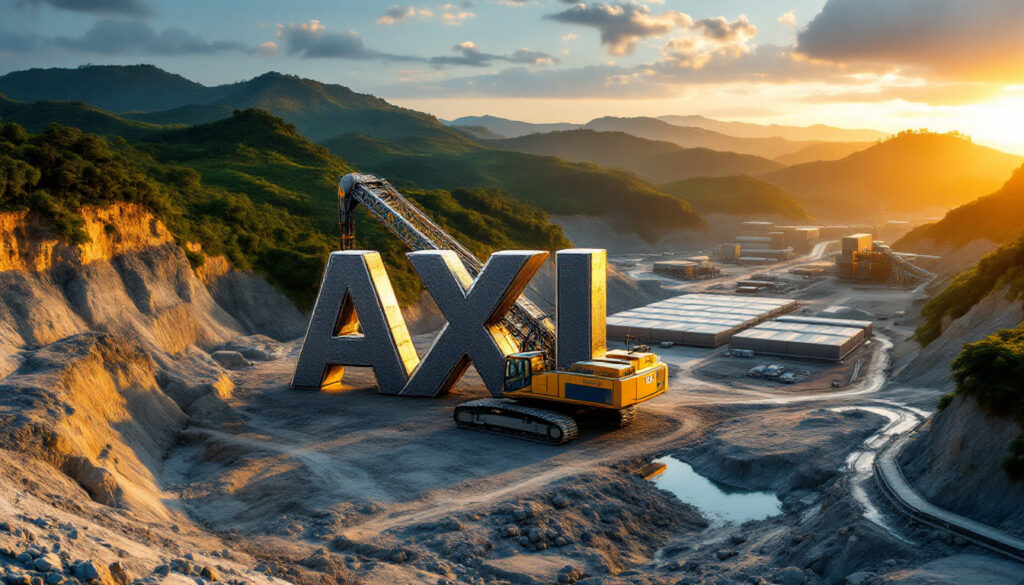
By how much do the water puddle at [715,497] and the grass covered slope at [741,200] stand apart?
15727 cm

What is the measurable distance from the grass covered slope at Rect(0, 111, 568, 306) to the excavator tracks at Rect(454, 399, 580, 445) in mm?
25778

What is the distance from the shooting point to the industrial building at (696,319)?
54.6 m

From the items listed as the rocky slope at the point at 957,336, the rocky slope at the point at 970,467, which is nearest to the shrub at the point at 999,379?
the rocky slope at the point at 970,467

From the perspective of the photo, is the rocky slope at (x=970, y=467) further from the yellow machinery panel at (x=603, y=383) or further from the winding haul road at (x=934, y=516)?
the yellow machinery panel at (x=603, y=383)

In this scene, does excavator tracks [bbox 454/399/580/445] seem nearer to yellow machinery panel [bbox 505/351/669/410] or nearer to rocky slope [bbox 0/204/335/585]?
yellow machinery panel [bbox 505/351/669/410]

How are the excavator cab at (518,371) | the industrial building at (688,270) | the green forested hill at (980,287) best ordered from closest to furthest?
the excavator cab at (518,371) → the green forested hill at (980,287) → the industrial building at (688,270)

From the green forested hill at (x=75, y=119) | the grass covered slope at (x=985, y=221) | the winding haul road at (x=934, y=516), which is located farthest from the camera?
the green forested hill at (x=75, y=119)

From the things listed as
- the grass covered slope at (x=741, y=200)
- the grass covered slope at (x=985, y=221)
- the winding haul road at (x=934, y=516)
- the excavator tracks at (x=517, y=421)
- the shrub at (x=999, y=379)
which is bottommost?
the excavator tracks at (x=517, y=421)

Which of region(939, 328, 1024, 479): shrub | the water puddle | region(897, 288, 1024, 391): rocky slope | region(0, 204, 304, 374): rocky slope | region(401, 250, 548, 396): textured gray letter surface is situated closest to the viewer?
region(939, 328, 1024, 479): shrub

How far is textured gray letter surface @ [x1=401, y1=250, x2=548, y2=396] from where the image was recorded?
33.5 m

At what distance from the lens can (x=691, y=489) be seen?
25.7m

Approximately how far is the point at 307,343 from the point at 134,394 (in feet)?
32.8

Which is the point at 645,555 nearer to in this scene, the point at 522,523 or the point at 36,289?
the point at 522,523

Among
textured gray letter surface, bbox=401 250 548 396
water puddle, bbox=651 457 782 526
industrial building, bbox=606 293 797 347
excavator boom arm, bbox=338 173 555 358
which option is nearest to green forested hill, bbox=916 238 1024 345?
industrial building, bbox=606 293 797 347
